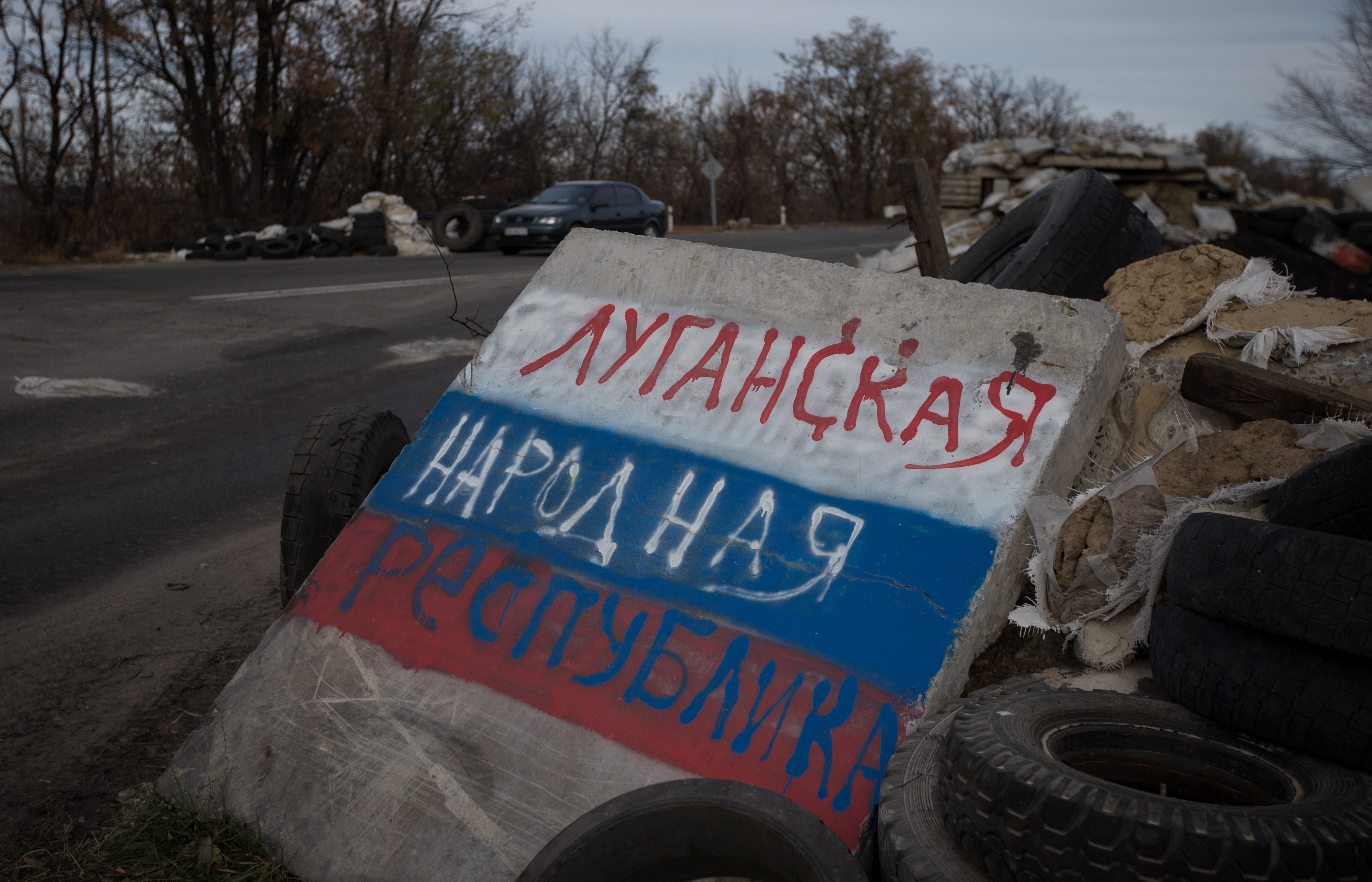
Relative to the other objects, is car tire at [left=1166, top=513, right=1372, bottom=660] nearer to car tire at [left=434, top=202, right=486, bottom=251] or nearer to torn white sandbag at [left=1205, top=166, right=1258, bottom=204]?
torn white sandbag at [left=1205, top=166, right=1258, bottom=204]

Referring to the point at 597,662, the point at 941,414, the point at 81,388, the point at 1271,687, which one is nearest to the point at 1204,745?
the point at 1271,687

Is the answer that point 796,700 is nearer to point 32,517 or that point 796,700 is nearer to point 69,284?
point 32,517

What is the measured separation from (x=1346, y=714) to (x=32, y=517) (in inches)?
213

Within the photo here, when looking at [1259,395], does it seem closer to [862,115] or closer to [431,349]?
[431,349]

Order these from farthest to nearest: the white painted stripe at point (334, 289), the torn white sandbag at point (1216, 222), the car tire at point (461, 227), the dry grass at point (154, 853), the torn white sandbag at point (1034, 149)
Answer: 1. the car tire at point (461, 227)
2. the torn white sandbag at point (1034, 149)
3. the white painted stripe at point (334, 289)
4. the torn white sandbag at point (1216, 222)
5. the dry grass at point (154, 853)

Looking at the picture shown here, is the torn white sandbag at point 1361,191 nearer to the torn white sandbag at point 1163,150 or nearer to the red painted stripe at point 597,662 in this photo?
the torn white sandbag at point 1163,150

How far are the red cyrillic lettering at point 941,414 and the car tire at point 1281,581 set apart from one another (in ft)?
2.30

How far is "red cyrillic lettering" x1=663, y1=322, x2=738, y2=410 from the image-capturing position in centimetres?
302

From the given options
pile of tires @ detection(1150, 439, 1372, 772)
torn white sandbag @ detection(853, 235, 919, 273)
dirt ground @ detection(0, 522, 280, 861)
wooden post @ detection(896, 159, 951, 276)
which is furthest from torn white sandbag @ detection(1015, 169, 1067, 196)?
pile of tires @ detection(1150, 439, 1372, 772)

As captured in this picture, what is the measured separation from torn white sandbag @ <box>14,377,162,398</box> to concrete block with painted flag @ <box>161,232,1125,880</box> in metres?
5.22

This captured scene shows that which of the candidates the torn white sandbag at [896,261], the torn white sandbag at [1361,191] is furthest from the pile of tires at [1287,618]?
the torn white sandbag at [1361,191]

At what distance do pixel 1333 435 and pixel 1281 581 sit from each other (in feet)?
3.28

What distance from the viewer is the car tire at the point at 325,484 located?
10.4ft

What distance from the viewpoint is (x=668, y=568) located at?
8.64ft
